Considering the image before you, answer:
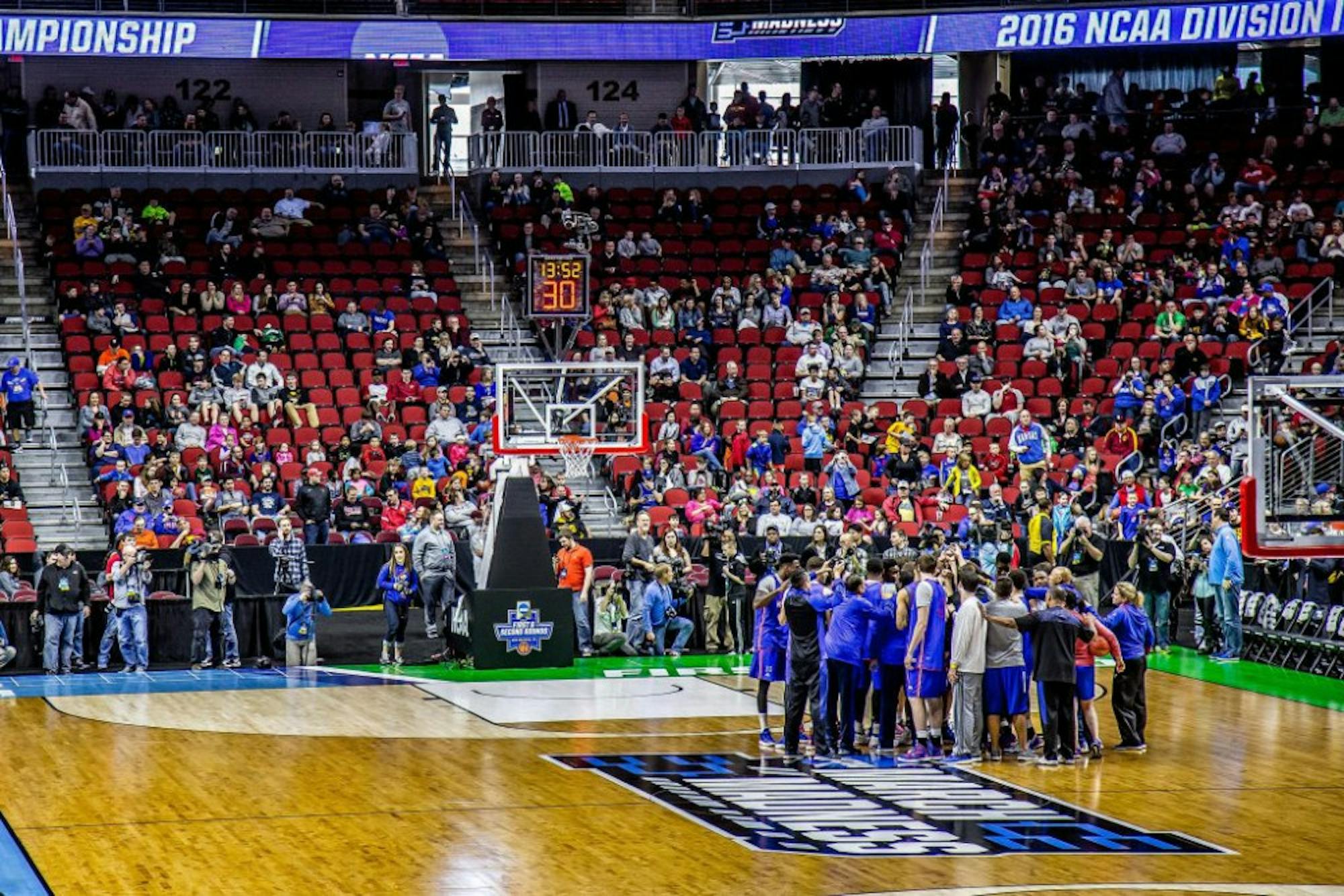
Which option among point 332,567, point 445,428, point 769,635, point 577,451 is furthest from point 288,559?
point 769,635

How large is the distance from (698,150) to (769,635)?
20682 millimetres

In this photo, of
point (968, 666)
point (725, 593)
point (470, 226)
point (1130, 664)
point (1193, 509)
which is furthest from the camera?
point (470, 226)

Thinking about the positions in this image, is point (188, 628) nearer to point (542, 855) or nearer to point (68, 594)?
point (68, 594)

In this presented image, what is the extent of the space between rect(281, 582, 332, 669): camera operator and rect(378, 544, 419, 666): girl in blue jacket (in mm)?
674

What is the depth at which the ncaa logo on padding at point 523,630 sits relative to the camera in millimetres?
22641

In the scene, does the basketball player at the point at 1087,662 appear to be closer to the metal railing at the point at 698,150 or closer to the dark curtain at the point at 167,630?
the dark curtain at the point at 167,630

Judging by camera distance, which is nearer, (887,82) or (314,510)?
(314,510)

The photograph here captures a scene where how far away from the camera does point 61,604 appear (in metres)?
21.7

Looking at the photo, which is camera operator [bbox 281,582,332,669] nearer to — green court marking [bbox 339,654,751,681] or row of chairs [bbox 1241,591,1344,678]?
green court marking [bbox 339,654,751,681]

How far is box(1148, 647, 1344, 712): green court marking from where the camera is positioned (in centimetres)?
2047

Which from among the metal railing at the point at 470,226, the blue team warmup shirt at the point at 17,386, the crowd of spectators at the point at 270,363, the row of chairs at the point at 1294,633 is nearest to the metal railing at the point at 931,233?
the metal railing at the point at 470,226

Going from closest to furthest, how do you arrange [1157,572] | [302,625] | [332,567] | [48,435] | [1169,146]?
1. [302,625]
2. [1157,572]
3. [332,567]
4. [48,435]
5. [1169,146]

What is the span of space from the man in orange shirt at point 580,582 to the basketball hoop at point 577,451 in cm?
91

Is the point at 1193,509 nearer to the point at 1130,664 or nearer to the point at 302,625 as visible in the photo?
the point at 1130,664
